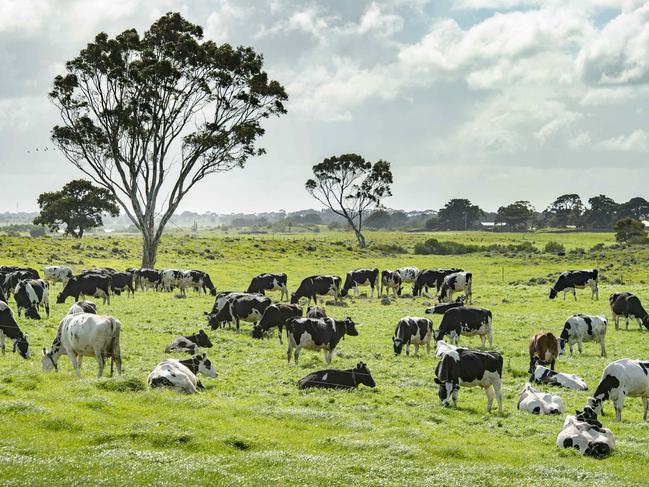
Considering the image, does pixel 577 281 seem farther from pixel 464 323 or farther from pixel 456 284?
pixel 464 323

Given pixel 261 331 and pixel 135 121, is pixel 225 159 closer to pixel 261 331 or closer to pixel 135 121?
pixel 135 121

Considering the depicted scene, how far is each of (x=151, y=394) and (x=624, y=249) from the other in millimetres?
85244

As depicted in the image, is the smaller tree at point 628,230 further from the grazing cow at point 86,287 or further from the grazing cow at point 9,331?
the grazing cow at point 9,331

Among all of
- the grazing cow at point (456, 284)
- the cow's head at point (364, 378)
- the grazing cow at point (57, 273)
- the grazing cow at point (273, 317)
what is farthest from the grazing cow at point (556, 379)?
the grazing cow at point (57, 273)

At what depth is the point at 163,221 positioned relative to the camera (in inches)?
2276

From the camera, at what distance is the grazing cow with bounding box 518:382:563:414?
18781mm

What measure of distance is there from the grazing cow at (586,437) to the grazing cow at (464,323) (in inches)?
539

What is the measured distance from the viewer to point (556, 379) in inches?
885

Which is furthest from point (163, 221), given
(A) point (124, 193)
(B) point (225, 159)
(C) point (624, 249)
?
(C) point (624, 249)

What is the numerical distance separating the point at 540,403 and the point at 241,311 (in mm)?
17173

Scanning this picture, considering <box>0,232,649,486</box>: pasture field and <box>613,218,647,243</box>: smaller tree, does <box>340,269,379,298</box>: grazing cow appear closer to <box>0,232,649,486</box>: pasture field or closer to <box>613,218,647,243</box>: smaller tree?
<box>0,232,649,486</box>: pasture field

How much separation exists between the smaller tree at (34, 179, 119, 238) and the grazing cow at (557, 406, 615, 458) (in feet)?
342

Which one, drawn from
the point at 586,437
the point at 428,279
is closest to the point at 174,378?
the point at 586,437

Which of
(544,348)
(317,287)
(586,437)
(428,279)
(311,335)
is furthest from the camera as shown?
(428,279)
